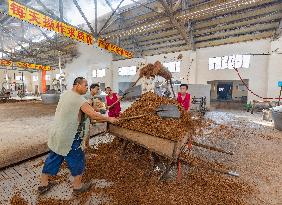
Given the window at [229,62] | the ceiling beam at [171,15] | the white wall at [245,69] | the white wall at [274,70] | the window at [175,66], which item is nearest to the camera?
the ceiling beam at [171,15]

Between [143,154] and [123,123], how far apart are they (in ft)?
2.60

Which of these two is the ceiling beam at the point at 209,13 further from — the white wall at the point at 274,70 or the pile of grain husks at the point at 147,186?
the pile of grain husks at the point at 147,186

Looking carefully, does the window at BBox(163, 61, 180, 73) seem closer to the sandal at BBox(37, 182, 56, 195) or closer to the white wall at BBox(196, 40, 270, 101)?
the white wall at BBox(196, 40, 270, 101)

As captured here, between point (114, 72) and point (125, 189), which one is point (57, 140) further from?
point (114, 72)

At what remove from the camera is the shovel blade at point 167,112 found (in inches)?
139

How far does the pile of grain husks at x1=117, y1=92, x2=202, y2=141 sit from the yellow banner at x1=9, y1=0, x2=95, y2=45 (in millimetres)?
6598

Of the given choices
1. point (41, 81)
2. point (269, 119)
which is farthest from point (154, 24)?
point (41, 81)

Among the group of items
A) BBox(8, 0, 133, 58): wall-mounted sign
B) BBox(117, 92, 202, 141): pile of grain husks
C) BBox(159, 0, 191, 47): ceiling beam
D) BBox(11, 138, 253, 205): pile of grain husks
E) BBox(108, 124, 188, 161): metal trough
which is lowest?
BBox(11, 138, 253, 205): pile of grain husks

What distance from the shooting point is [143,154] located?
151 inches

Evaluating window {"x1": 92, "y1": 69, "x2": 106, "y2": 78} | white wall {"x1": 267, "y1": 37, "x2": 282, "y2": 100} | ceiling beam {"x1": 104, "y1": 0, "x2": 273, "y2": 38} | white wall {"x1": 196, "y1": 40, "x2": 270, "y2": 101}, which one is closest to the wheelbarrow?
ceiling beam {"x1": 104, "y1": 0, "x2": 273, "y2": 38}

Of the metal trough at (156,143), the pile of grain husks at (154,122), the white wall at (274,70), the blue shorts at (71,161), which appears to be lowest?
the blue shorts at (71,161)

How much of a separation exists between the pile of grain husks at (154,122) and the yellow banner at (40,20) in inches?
260

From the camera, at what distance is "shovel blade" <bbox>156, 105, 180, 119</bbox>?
3521 mm

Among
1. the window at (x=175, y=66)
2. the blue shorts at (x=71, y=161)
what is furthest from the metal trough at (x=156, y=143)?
the window at (x=175, y=66)
